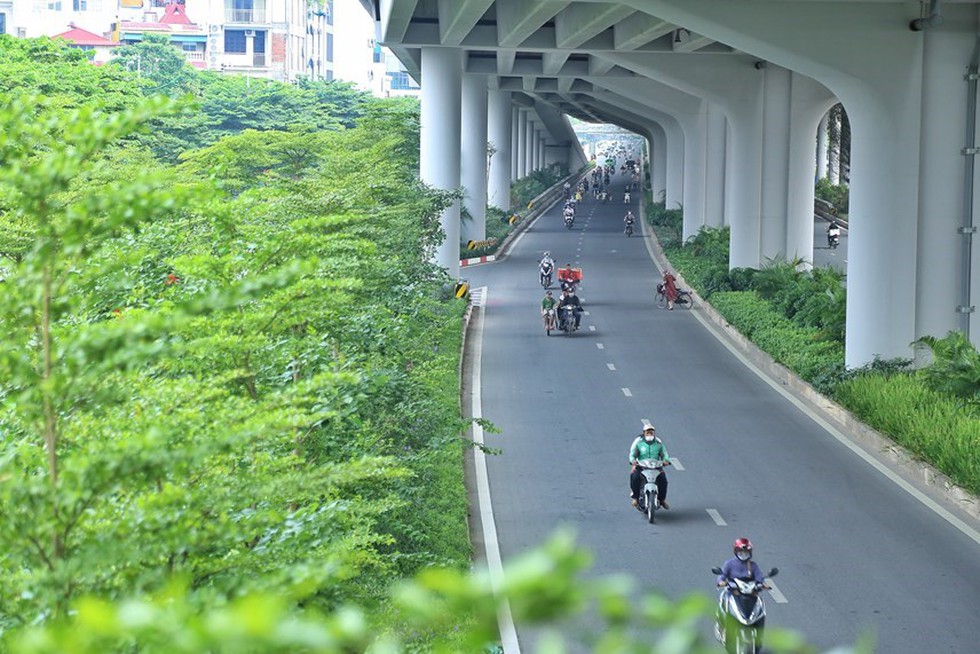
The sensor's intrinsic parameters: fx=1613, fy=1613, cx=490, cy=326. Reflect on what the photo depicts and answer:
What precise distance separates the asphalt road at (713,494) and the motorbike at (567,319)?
55 centimetres

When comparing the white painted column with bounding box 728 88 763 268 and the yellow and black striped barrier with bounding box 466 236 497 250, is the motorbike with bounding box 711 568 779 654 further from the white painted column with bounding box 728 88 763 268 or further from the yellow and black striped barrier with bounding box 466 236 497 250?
the yellow and black striped barrier with bounding box 466 236 497 250

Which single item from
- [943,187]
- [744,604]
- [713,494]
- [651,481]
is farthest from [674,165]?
[744,604]

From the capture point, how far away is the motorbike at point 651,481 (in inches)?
826

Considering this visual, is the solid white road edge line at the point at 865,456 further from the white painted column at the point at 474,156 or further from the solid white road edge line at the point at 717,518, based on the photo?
the white painted column at the point at 474,156

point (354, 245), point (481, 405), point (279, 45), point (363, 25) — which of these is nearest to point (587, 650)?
point (354, 245)

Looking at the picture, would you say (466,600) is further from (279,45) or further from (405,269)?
(279,45)

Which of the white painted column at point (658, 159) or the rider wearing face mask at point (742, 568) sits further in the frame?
the white painted column at point (658, 159)

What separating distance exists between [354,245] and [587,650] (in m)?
5.11

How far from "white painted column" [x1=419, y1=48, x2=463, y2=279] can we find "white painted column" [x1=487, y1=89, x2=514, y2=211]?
122 ft

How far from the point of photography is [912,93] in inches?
1152

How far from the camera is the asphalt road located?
17172mm

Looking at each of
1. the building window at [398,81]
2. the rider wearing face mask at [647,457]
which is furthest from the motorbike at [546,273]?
the building window at [398,81]

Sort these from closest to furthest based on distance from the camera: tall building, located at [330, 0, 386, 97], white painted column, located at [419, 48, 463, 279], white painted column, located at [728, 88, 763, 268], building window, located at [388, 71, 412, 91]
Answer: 1. white painted column, located at [728, 88, 763, 268]
2. white painted column, located at [419, 48, 463, 279]
3. tall building, located at [330, 0, 386, 97]
4. building window, located at [388, 71, 412, 91]

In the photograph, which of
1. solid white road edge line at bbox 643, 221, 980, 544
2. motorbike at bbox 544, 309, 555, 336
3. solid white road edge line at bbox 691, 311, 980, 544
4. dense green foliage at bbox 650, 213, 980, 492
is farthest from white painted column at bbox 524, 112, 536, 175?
solid white road edge line at bbox 691, 311, 980, 544
